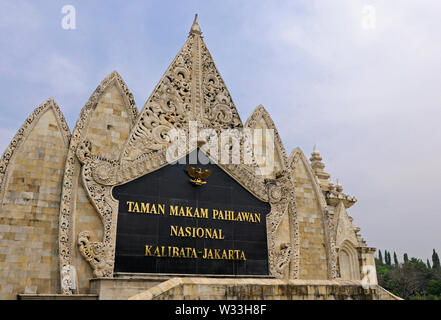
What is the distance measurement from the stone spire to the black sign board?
251 inches

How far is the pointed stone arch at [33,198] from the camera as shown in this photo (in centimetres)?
1049

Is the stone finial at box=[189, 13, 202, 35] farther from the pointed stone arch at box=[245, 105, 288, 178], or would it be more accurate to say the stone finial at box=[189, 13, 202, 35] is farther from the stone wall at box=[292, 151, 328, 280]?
the stone wall at box=[292, 151, 328, 280]

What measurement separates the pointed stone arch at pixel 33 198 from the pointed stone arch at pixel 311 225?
25.2 feet

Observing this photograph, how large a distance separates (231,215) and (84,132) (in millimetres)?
4878

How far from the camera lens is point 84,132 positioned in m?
12.0

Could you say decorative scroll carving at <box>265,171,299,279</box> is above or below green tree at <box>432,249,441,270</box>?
below

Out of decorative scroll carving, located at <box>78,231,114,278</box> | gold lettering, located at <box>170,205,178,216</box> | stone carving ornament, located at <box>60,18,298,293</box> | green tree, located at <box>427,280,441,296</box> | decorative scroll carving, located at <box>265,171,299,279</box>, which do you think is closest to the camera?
decorative scroll carving, located at <box>78,231,114,278</box>

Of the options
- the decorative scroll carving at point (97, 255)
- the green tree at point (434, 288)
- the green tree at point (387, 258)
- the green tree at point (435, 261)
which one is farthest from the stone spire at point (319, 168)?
the green tree at point (387, 258)

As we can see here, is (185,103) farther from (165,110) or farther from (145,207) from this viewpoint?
(145,207)

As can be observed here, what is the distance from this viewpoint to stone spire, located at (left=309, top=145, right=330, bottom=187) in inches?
757

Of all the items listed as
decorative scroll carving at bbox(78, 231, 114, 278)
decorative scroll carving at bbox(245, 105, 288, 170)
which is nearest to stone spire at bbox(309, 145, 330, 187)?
decorative scroll carving at bbox(245, 105, 288, 170)

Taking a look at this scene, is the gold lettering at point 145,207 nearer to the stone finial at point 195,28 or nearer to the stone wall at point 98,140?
the stone wall at point 98,140

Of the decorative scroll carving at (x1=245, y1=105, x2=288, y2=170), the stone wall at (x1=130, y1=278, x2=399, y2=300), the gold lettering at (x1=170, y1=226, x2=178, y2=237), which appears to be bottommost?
the stone wall at (x1=130, y1=278, x2=399, y2=300)

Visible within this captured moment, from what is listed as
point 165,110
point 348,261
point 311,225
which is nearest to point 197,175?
point 165,110
